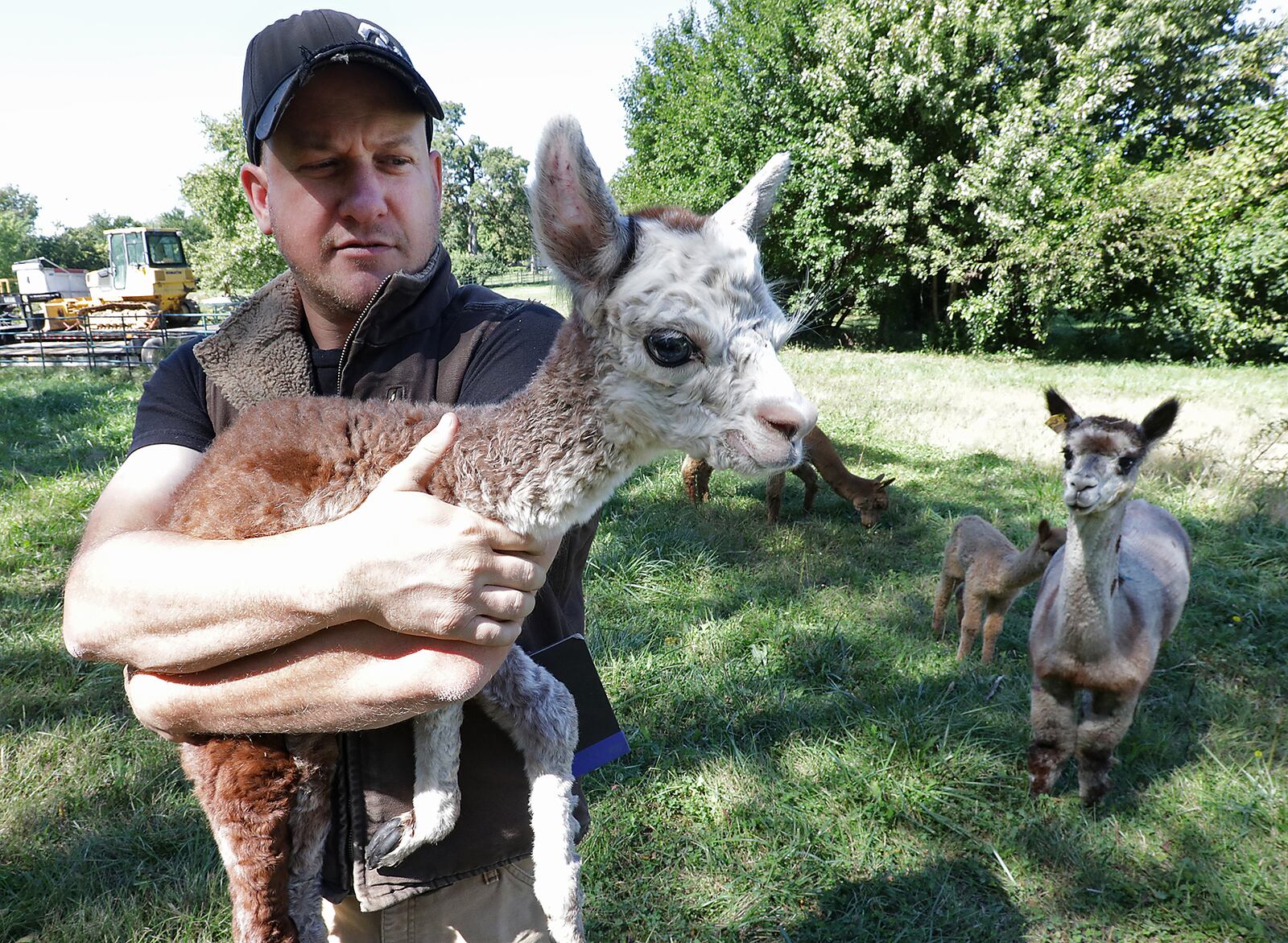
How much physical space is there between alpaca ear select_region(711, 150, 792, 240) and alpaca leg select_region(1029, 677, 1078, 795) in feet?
11.3

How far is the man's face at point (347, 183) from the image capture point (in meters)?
1.74

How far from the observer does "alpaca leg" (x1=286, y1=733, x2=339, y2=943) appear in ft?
5.27

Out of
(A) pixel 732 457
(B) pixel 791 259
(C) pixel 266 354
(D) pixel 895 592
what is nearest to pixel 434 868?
(A) pixel 732 457

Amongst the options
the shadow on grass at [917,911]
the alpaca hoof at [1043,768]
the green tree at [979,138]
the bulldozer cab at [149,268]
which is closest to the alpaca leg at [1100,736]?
the alpaca hoof at [1043,768]

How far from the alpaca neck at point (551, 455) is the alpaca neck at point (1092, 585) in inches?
124

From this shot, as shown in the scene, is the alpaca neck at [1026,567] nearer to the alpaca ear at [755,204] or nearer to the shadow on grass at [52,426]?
the alpaca ear at [755,204]

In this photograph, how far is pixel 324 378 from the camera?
202 cm

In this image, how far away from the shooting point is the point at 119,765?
393 cm

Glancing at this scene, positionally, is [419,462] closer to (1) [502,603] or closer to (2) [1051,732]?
(1) [502,603]

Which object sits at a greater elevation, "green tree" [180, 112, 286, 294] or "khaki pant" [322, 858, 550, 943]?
"green tree" [180, 112, 286, 294]

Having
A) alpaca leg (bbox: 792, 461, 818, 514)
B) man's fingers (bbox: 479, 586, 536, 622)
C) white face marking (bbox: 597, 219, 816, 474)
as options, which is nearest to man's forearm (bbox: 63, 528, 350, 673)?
man's fingers (bbox: 479, 586, 536, 622)

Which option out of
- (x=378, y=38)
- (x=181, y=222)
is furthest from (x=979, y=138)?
(x=181, y=222)

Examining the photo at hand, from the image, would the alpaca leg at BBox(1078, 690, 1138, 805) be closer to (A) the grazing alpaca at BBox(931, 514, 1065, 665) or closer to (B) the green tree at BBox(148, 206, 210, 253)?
(A) the grazing alpaca at BBox(931, 514, 1065, 665)

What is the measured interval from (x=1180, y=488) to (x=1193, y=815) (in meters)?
5.78
